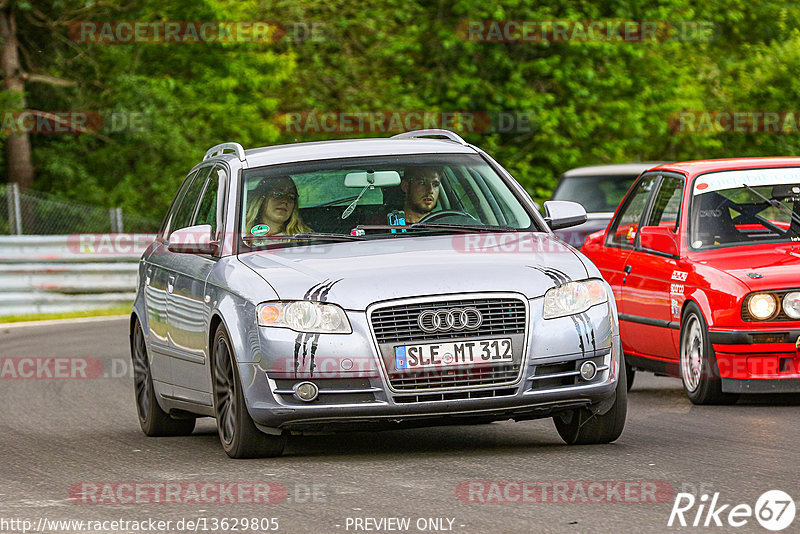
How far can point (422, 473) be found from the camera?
7.82 metres

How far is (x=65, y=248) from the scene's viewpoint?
2561cm

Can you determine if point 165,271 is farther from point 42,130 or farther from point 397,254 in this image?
point 42,130

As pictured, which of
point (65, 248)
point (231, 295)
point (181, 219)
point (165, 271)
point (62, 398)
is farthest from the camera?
point (65, 248)

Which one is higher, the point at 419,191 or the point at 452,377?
the point at 419,191

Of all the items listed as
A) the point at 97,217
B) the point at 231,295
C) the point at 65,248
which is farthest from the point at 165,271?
the point at 97,217

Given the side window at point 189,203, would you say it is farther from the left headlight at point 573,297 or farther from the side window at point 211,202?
the left headlight at point 573,297

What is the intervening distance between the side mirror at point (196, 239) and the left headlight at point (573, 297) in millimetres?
2022

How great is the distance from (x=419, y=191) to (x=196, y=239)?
4.28ft

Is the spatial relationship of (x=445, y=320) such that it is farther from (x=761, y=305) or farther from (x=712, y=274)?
(x=712, y=274)

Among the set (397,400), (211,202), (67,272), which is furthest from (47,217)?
(397,400)

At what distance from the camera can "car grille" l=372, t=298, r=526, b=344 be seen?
26.6 ft

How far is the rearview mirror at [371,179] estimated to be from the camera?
9508 mm

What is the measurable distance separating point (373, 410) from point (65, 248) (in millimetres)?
18168

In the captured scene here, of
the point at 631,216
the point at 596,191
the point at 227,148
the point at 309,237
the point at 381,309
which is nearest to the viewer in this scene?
the point at 381,309
